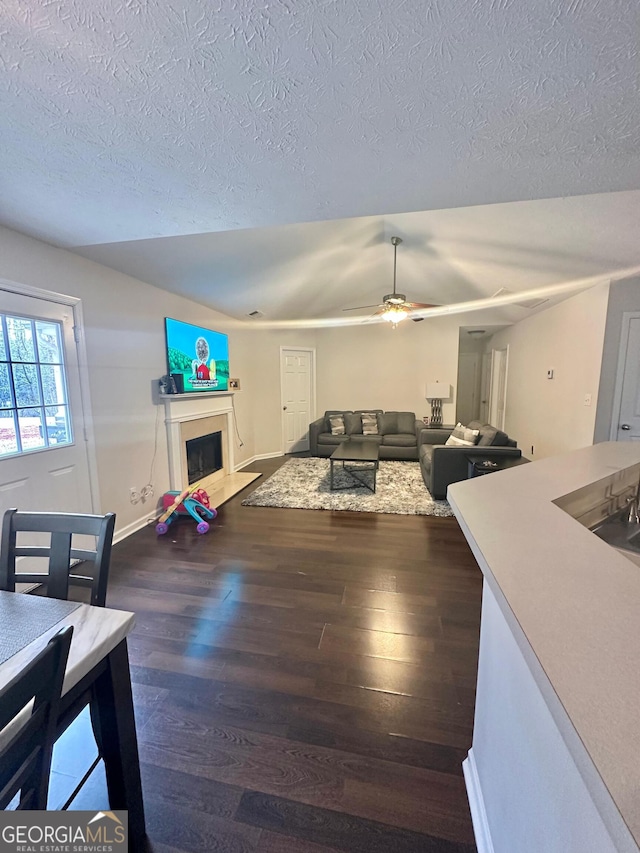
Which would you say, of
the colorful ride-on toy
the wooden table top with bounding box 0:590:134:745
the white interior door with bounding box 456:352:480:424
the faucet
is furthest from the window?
the white interior door with bounding box 456:352:480:424

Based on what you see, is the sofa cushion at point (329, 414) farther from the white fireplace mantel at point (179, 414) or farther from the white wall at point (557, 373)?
the white wall at point (557, 373)

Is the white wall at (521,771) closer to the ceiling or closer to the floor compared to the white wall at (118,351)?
closer to the floor

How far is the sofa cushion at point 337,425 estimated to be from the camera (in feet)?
20.9

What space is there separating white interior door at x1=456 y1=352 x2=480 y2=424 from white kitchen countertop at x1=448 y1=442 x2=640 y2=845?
7627 mm

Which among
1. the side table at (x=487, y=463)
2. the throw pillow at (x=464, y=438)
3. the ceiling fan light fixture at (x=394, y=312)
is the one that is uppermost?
the ceiling fan light fixture at (x=394, y=312)

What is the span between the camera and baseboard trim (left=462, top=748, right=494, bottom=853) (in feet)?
3.30

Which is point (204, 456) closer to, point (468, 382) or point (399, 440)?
point (399, 440)

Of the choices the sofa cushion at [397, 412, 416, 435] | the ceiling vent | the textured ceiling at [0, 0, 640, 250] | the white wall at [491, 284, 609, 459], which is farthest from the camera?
the sofa cushion at [397, 412, 416, 435]

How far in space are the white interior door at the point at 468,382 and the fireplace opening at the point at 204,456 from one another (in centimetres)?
579

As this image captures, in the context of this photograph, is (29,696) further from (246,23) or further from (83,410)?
→ (83,410)

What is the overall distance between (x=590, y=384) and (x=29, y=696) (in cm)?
475

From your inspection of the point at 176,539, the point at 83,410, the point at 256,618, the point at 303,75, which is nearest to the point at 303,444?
the point at 176,539

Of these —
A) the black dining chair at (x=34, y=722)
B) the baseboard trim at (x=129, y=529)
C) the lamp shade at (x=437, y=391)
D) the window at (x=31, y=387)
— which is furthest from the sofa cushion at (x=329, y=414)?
the black dining chair at (x=34, y=722)

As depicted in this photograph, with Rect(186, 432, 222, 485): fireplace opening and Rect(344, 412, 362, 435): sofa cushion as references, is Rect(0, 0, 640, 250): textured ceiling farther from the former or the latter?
Rect(344, 412, 362, 435): sofa cushion
